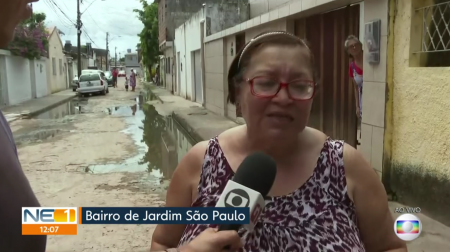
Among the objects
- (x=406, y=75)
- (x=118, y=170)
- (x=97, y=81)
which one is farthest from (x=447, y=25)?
(x=97, y=81)

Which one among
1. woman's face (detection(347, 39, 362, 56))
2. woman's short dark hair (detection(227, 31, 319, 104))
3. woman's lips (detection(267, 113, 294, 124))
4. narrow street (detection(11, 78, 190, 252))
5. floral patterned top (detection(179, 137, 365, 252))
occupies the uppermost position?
woman's face (detection(347, 39, 362, 56))

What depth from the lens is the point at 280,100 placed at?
55.5 inches

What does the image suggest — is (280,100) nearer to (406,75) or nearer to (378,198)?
(378,198)

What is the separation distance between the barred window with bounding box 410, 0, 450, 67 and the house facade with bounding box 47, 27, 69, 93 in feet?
84.9

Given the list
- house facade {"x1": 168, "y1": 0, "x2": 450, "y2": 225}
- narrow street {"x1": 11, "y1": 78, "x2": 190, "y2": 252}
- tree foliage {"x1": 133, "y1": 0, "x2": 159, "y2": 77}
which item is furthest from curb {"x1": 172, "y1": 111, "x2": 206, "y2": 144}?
tree foliage {"x1": 133, "y1": 0, "x2": 159, "y2": 77}

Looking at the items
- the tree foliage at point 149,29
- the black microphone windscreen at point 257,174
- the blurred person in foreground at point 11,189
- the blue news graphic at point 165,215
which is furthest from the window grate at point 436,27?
the tree foliage at point 149,29

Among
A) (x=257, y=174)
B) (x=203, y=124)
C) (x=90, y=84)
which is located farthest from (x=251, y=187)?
(x=90, y=84)

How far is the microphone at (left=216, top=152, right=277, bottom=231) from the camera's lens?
1171mm

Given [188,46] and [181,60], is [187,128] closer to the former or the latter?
[188,46]

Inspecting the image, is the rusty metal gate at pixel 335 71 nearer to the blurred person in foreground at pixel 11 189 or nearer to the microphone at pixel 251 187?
the microphone at pixel 251 187

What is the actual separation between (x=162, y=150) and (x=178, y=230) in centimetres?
707

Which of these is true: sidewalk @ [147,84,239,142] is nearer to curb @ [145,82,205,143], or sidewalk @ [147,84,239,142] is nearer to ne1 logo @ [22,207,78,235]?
curb @ [145,82,205,143]

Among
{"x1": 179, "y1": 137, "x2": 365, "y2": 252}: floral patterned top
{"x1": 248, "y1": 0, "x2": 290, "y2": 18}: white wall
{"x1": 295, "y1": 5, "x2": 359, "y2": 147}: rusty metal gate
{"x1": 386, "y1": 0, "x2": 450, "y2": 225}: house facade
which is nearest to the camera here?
{"x1": 179, "y1": 137, "x2": 365, "y2": 252}: floral patterned top

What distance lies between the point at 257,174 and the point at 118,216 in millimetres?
449
